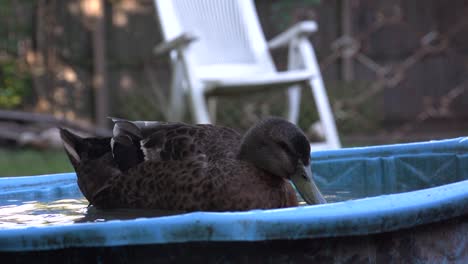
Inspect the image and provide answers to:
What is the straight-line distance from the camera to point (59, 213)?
2.32 meters

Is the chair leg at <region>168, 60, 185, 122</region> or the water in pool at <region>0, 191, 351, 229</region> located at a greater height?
the chair leg at <region>168, 60, 185, 122</region>

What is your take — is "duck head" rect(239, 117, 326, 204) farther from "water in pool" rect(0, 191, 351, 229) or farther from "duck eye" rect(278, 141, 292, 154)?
"water in pool" rect(0, 191, 351, 229)

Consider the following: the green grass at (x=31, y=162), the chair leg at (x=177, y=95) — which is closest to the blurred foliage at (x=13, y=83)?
the green grass at (x=31, y=162)

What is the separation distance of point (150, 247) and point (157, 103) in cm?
640

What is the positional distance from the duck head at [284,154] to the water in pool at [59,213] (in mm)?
267

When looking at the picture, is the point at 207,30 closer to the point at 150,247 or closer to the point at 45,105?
the point at 45,105

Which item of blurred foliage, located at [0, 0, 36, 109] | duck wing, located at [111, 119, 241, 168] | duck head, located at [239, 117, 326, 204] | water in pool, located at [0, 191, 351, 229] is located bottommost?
water in pool, located at [0, 191, 351, 229]

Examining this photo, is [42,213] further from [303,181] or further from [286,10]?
[286,10]

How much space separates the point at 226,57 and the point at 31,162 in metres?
1.49

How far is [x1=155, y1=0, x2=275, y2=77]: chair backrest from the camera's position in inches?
229

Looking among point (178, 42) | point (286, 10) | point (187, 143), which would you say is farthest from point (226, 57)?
point (187, 143)

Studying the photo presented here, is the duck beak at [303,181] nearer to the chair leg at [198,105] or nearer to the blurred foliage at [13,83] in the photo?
the chair leg at [198,105]

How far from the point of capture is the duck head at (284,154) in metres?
2.13

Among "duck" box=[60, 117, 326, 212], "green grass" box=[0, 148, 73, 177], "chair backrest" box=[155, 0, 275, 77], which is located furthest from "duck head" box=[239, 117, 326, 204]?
"chair backrest" box=[155, 0, 275, 77]
